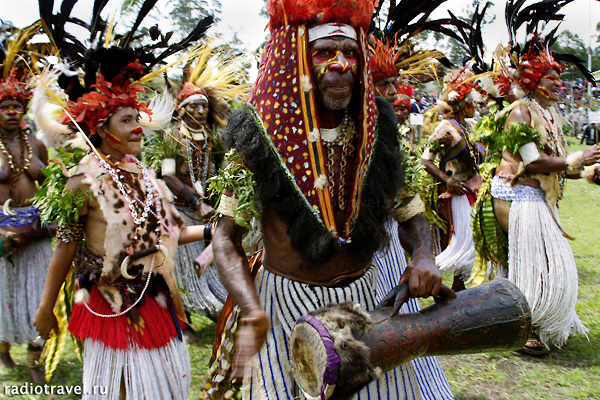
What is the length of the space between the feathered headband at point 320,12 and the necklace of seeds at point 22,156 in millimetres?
3324

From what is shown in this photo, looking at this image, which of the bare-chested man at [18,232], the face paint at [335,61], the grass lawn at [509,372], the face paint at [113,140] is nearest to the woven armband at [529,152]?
the grass lawn at [509,372]

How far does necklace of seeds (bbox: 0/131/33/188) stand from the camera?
14.3 ft

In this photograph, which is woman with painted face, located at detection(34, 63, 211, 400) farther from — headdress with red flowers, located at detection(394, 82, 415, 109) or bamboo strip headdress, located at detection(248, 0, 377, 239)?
headdress with red flowers, located at detection(394, 82, 415, 109)

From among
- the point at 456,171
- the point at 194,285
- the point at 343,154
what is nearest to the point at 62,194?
the point at 343,154

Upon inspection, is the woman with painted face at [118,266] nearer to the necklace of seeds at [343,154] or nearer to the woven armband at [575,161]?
the necklace of seeds at [343,154]

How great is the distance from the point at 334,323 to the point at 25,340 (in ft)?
12.1

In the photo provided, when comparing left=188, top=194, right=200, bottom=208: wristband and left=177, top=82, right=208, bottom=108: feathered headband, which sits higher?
left=177, top=82, right=208, bottom=108: feathered headband

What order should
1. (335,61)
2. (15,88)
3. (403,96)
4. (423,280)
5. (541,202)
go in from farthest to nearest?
(403,96), (541,202), (15,88), (335,61), (423,280)

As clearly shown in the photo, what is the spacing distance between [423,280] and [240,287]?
0.72 meters

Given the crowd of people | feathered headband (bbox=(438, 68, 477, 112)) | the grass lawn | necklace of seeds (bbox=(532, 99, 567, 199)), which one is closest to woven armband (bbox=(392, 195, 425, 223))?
the crowd of people

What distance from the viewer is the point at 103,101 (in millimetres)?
2949

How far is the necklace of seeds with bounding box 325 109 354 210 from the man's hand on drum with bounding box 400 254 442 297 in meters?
0.43

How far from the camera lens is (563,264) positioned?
4375 mm

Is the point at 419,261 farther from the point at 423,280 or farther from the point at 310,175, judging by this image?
the point at 310,175
